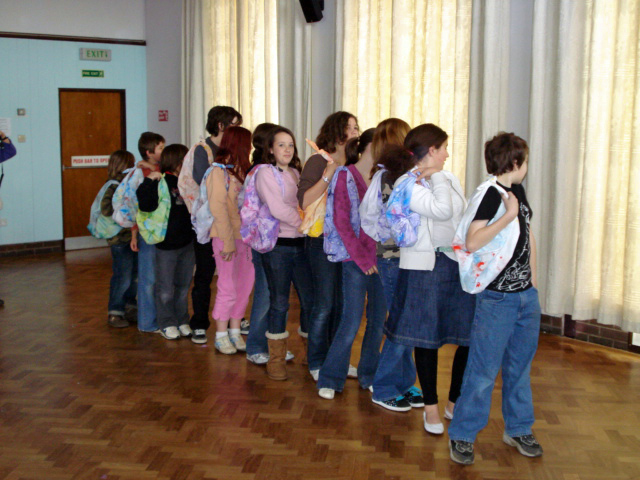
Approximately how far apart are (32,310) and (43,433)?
9.18 ft

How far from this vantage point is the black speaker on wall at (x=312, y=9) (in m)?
6.86

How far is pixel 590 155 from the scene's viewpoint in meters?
4.90

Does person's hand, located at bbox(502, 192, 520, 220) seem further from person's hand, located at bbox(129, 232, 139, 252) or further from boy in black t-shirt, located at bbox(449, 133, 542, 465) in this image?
person's hand, located at bbox(129, 232, 139, 252)

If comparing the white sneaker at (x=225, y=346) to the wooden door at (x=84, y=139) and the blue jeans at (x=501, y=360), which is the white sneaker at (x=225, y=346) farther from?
the wooden door at (x=84, y=139)

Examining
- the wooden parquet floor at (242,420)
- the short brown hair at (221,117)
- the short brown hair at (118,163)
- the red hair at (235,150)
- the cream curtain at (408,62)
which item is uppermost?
the cream curtain at (408,62)

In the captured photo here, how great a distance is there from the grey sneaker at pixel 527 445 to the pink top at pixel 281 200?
64.6 inches

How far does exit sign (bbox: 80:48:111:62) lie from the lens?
31.4ft

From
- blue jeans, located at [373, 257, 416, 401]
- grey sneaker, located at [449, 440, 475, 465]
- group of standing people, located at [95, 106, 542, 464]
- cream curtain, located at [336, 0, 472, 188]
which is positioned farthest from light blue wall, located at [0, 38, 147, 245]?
grey sneaker, located at [449, 440, 475, 465]

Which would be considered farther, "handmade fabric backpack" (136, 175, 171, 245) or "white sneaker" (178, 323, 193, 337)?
"white sneaker" (178, 323, 193, 337)

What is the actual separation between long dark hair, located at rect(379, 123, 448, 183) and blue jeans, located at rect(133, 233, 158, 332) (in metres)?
2.43

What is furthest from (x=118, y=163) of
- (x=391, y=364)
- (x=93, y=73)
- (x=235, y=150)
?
(x=93, y=73)

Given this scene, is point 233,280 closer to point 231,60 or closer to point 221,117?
point 221,117

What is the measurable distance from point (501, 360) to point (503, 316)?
0.23m

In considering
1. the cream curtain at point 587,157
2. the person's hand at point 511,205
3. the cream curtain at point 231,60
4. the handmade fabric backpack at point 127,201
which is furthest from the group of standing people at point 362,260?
the cream curtain at point 231,60
